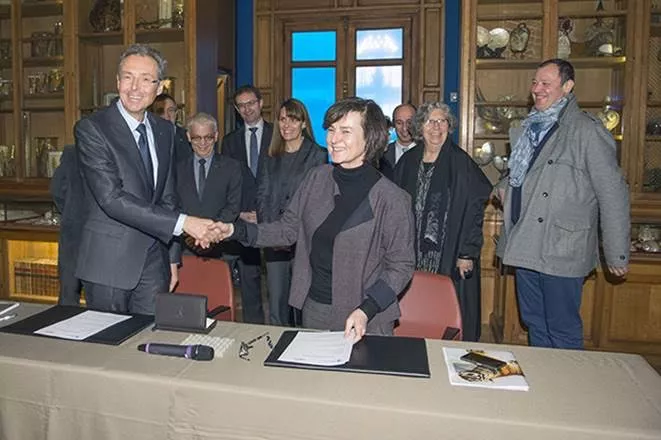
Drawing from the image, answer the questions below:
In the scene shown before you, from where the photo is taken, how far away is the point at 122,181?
85.0 inches

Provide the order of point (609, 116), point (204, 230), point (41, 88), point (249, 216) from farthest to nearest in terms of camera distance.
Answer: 1. point (41, 88)
2. point (609, 116)
3. point (249, 216)
4. point (204, 230)

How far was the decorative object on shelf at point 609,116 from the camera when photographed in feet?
13.5

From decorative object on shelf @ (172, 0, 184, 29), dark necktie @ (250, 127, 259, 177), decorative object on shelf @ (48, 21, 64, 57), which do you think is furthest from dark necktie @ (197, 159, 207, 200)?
decorative object on shelf @ (48, 21, 64, 57)

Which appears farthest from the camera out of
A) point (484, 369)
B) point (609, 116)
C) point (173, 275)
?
point (609, 116)

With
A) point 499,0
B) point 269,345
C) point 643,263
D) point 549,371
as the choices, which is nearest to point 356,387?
point 269,345

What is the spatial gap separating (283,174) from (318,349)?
79.7 inches

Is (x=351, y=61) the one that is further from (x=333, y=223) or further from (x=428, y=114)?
(x=333, y=223)

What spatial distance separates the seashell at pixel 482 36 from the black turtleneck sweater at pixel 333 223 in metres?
2.76

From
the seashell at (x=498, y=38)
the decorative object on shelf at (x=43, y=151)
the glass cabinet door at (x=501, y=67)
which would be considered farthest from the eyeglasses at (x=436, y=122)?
the decorative object on shelf at (x=43, y=151)

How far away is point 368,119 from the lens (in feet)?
6.26

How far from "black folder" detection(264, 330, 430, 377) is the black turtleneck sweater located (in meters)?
0.30

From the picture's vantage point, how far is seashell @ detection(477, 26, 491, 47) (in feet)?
14.1

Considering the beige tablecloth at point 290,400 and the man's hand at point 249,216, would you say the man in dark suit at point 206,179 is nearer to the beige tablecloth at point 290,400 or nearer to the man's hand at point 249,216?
the man's hand at point 249,216

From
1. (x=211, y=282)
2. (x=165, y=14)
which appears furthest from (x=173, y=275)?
(x=165, y=14)
